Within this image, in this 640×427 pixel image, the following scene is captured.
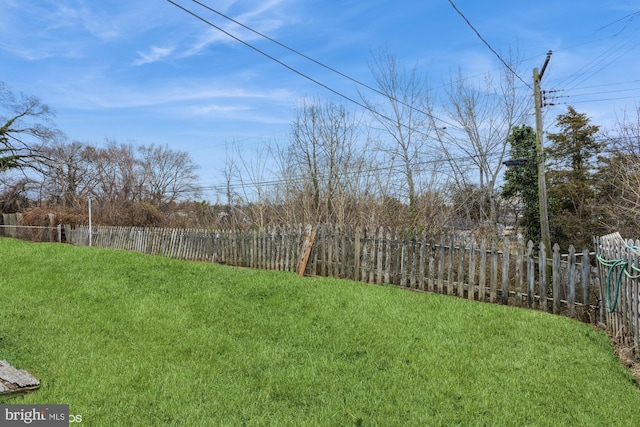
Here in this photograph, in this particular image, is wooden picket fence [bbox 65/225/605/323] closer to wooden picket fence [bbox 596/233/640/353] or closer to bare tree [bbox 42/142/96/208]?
wooden picket fence [bbox 596/233/640/353]

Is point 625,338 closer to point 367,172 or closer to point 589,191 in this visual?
point 367,172

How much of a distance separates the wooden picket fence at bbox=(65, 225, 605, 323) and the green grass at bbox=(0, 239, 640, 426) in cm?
84

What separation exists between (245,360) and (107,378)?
1.26 m

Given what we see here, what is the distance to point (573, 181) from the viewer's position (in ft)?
68.0

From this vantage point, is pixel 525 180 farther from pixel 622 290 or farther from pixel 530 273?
pixel 622 290

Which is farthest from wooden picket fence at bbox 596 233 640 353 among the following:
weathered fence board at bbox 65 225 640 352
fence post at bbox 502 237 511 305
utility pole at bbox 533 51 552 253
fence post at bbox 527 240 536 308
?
utility pole at bbox 533 51 552 253

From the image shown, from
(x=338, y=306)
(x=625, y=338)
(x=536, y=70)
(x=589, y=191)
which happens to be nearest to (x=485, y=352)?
(x=625, y=338)

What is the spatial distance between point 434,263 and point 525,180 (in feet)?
50.7

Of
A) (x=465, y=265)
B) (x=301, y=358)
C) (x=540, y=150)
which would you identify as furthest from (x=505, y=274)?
(x=540, y=150)

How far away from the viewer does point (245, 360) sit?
13.6ft

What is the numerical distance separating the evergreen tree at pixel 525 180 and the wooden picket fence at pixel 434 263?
1184cm

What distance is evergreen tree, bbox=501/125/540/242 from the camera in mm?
20078

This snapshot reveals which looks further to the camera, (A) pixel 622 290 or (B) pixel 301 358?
(A) pixel 622 290

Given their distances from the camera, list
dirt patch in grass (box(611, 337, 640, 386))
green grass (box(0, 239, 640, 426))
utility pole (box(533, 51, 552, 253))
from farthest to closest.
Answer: utility pole (box(533, 51, 552, 253)) < dirt patch in grass (box(611, 337, 640, 386)) < green grass (box(0, 239, 640, 426))
